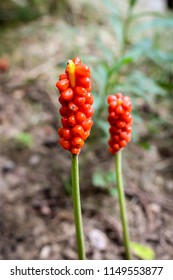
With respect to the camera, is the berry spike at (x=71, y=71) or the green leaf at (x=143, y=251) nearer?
the berry spike at (x=71, y=71)

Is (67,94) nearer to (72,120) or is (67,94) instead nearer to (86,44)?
(72,120)

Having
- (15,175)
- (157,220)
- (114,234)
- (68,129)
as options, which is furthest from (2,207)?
(68,129)

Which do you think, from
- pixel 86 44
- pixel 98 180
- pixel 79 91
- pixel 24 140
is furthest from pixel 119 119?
pixel 86 44

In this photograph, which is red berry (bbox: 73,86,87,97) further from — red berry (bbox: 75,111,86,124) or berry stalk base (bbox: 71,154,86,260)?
berry stalk base (bbox: 71,154,86,260)

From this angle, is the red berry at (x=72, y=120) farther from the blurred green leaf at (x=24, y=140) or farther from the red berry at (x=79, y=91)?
the blurred green leaf at (x=24, y=140)

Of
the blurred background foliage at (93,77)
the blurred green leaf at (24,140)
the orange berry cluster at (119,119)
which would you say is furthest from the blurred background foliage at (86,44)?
the orange berry cluster at (119,119)

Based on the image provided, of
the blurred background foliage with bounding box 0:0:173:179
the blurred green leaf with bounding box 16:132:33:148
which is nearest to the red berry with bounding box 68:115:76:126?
the blurred background foliage with bounding box 0:0:173:179
